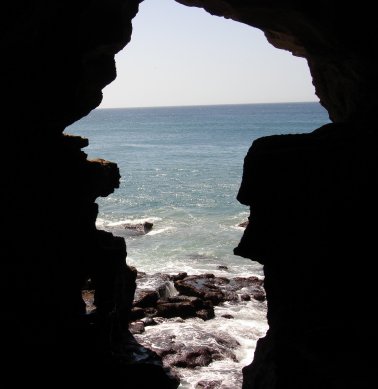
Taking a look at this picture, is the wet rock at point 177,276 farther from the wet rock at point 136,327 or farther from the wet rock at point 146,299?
the wet rock at point 136,327

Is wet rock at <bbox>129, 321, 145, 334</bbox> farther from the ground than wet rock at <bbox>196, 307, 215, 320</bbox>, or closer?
closer

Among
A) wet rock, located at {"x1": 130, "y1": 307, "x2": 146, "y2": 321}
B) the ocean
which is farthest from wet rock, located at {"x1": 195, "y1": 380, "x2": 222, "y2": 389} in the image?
wet rock, located at {"x1": 130, "y1": 307, "x2": 146, "y2": 321}

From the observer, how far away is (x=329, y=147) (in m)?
11.6

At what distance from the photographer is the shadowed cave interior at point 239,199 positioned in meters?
10.9

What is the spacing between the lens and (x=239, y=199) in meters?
13.5

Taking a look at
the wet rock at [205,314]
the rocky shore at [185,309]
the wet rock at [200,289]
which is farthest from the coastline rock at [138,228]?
the wet rock at [205,314]

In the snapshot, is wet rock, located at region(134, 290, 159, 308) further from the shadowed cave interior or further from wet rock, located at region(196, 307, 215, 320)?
the shadowed cave interior

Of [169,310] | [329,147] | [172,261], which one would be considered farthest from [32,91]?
[172,261]

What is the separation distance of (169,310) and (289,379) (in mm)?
13094

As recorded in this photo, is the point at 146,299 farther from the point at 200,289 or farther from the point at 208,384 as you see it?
the point at 208,384

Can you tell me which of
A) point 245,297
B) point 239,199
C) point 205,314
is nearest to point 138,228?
point 245,297

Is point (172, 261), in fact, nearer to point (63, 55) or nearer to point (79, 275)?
point (79, 275)

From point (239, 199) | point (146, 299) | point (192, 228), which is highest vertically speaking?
point (239, 199)

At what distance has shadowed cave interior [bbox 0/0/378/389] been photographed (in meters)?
10.9
